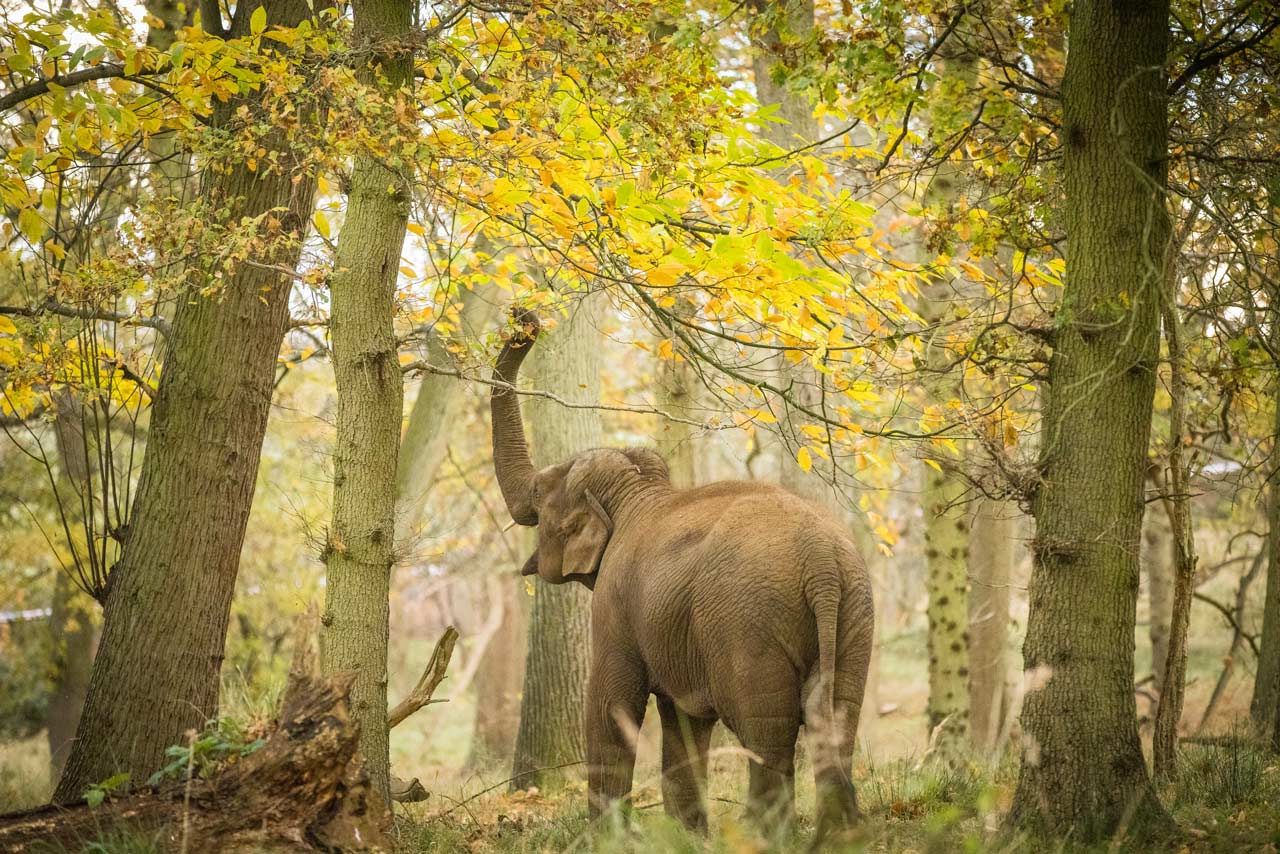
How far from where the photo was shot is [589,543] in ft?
24.5

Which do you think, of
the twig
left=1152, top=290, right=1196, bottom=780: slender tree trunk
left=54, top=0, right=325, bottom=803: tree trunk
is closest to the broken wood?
the twig

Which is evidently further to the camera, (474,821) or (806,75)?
(474,821)

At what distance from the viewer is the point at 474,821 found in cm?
693

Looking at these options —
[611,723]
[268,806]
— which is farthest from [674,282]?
[268,806]

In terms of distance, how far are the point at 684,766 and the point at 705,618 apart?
4.33ft

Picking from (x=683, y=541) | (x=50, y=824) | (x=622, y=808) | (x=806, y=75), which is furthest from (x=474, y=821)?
(x=806, y=75)

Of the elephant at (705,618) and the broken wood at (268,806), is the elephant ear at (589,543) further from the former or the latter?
the broken wood at (268,806)

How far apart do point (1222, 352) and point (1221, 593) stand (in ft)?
80.0

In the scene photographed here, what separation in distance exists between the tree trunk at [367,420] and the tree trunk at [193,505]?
1.70ft

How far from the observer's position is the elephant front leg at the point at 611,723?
Answer: 6875mm

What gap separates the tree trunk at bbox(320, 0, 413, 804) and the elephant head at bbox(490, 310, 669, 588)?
0.90 m

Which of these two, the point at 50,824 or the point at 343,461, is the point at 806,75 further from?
the point at 50,824

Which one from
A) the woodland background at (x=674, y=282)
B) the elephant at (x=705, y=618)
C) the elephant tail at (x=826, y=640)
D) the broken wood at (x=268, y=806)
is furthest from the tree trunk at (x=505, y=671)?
the broken wood at (x=268, y=806)

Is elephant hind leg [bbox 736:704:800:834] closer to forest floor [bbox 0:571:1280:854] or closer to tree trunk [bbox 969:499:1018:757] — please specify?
forest floor [bbox 0:571:1280:854]
